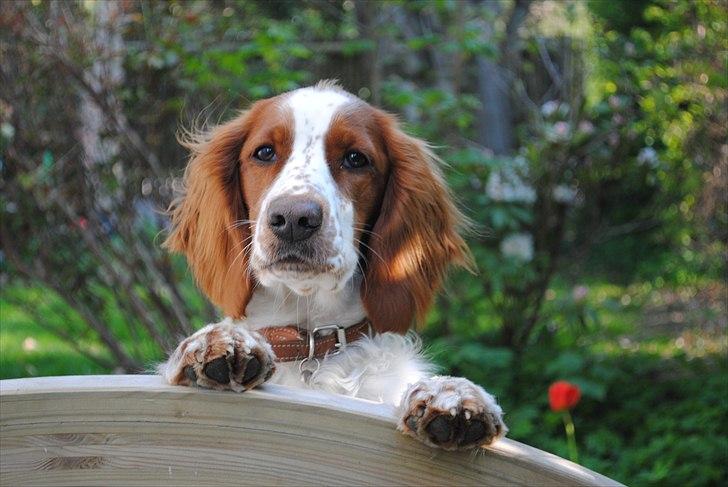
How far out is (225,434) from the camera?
1663 millimetres

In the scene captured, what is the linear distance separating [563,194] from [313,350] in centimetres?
318

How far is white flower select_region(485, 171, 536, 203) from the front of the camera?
5.18 meters

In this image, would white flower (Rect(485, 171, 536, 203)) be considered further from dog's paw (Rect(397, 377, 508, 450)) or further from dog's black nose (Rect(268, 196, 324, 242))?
dog's paw (Rect(397, 377, 508, 450))

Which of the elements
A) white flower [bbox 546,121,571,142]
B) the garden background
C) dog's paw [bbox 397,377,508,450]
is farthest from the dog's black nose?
white flower [bbox 546,121,571,142]

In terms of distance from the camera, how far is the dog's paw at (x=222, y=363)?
69.1 inches

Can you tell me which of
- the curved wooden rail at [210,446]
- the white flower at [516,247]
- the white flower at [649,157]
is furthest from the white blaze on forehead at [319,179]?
the white flower at [649,157]

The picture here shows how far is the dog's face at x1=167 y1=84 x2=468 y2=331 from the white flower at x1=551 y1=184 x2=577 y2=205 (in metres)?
2.45

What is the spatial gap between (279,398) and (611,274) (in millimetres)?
7683

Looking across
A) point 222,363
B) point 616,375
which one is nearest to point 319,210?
point 222,363

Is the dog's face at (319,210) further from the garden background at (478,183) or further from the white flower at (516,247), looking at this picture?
the white flower at (516,247)

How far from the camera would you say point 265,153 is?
2863mm

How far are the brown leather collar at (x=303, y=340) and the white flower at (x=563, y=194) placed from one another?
3.00 metres

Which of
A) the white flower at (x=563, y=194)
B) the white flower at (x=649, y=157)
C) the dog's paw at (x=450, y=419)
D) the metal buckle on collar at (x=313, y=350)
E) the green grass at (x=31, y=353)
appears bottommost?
the green grass at (x=31, y=353)

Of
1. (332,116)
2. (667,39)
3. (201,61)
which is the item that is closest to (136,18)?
(201,61)
